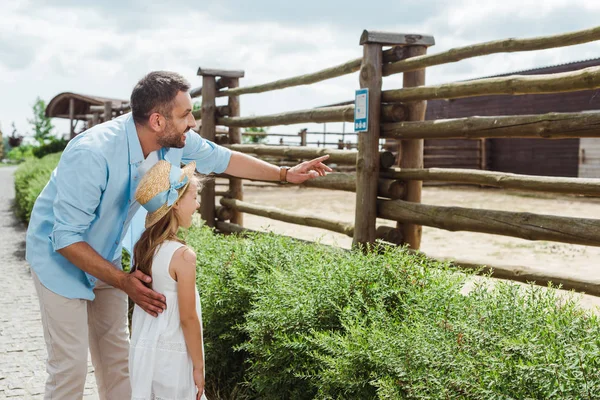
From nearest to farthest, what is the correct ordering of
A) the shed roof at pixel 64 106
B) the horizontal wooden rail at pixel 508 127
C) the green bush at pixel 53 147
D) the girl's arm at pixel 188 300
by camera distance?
Result: the girl's arm at pixel 188 300 → the horizontal wooden rail at pixel 508 127 → the shed roof at pixel 64 106 → the green bush at pixel 53 147

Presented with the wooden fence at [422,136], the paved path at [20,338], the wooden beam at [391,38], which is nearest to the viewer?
the wooden fence at [422,136]

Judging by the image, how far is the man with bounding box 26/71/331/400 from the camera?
2.67 m

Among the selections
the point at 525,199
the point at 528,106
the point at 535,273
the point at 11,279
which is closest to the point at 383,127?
the point at 535,273

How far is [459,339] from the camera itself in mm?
2336

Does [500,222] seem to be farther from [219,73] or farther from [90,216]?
[219,73]

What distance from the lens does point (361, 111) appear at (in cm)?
526

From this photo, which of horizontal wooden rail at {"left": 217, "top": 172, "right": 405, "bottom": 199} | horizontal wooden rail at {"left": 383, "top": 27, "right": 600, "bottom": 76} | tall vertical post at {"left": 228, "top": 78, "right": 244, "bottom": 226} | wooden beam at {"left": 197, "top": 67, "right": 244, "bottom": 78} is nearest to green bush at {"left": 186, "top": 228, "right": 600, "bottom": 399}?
horizontal wooden rail at {"left": 217, "top": 172, "right": 405, "bottom": 199}

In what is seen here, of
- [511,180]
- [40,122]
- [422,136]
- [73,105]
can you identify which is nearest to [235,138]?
[422,136]

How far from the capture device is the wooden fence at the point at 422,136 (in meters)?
4.06

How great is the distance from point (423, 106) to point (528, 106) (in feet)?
60.8

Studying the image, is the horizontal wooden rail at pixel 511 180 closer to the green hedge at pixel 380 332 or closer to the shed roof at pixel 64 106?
the green hedge at pixel 380 332

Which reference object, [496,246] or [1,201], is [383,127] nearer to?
[496,246]

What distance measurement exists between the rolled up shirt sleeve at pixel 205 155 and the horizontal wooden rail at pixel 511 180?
1997 millimetres

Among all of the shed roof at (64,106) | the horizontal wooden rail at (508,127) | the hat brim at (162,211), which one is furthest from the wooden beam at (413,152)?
the shed roof at (64,106)
